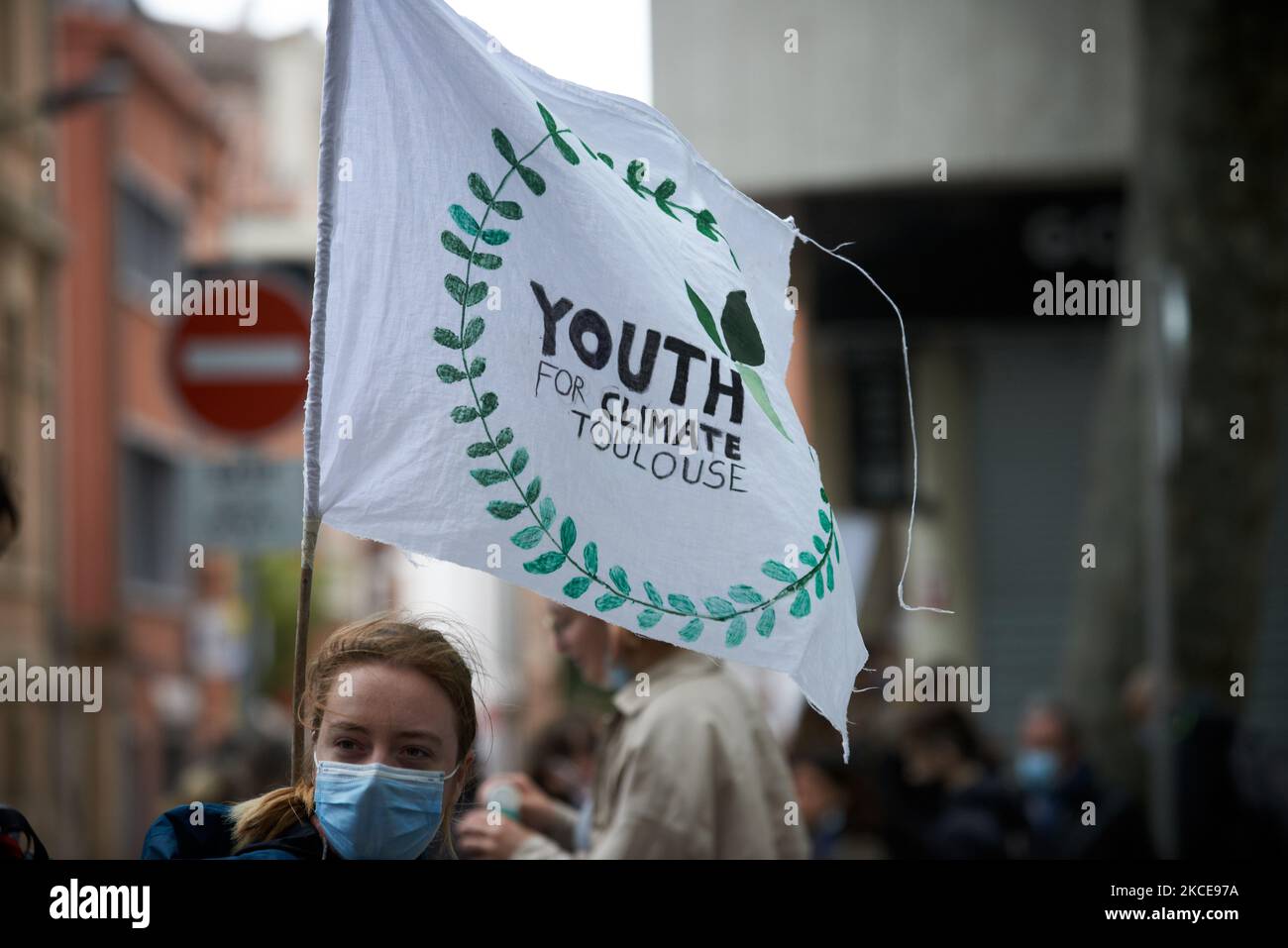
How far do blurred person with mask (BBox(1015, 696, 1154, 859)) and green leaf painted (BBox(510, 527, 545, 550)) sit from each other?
3538 millimetres

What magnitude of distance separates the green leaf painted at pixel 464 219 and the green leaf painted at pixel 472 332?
137mm

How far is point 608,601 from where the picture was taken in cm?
301

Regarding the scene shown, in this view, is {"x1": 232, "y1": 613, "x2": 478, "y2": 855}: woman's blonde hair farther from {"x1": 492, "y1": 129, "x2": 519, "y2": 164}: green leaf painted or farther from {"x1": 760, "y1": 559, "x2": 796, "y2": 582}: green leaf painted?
{"x1": 492, "y1": 129, "x2": 519, "y2": 164}: green leaf painted

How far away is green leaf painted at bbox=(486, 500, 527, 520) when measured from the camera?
2.95 m

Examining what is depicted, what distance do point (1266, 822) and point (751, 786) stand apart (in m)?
3.61

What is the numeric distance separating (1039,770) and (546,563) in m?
7.59

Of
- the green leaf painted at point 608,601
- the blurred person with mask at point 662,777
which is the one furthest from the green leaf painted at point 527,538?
the blurred person with mask at point 662,777

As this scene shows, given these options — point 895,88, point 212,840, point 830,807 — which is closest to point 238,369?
point 830,807

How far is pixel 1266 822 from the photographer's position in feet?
22.5

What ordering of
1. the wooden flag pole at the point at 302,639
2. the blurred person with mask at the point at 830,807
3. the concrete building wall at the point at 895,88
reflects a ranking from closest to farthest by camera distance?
the wooden flag pole at the point at 302,639 → the blurred person with mask at the point at 830,807 → the concrete building wall at the point at 895,88

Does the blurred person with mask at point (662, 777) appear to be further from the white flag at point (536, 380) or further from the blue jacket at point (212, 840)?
the blue jacket at point (212, 840)

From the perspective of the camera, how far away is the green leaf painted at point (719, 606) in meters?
3.05

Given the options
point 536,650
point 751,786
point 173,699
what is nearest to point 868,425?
point 751,786
